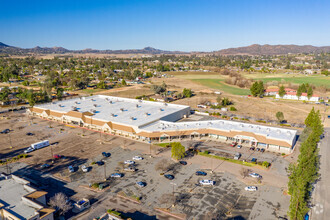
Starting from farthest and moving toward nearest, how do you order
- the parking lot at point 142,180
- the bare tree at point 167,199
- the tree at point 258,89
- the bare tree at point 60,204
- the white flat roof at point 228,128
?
the tree at point 258,89 → the white flat roof at point 228,128 → the bare tree at point 167,199 → the parking lot at point 142,180 → the bare tree at point 60,204

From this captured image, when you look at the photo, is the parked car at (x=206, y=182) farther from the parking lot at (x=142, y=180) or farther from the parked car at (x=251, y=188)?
the parked car at (x=251, y=188)

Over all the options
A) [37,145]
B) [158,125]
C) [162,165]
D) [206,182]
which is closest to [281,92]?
[158,125]

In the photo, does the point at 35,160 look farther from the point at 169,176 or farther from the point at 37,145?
the point at 169,176

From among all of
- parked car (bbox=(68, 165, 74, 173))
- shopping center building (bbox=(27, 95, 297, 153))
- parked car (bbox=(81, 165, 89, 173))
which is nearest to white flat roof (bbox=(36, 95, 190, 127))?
shopping center building (bbox=(27, 95, 297, 153))

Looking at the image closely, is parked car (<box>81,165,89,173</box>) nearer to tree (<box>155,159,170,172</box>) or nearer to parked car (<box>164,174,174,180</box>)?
tree (<box>155,159,170,172</box>)

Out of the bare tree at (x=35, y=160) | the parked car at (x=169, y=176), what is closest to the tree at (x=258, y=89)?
the parked car at (x=169, y=176)

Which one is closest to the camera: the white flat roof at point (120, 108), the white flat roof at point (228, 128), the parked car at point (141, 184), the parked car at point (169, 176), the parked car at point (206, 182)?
the parked car at point (141, 184)
